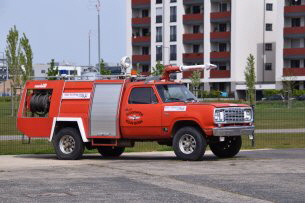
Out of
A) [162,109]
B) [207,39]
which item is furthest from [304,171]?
[207,39]

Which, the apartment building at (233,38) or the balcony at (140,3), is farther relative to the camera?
the balcony at (140,3)

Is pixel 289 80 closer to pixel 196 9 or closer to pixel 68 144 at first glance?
pixel 196 9

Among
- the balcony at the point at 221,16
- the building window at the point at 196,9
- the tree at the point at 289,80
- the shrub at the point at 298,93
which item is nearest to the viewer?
the tree at the point at 289,80

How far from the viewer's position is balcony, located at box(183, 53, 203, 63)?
94938 millimetres

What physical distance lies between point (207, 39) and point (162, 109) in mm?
76032

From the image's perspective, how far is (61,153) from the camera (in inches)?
763

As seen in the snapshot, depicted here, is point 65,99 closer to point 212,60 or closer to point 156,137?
point 156,137

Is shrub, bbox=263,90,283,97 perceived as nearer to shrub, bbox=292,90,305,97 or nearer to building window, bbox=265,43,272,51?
shrub, bbox=292,90,305,97

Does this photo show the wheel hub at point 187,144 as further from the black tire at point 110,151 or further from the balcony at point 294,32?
the balcony at point 294,32

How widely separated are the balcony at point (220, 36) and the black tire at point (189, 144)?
2977 inches

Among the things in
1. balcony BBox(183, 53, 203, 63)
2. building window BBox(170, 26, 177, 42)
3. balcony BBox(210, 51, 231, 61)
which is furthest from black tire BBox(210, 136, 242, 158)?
building window BBox(170, 26, 177, 42)

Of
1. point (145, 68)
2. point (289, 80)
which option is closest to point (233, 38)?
point (289, 80)

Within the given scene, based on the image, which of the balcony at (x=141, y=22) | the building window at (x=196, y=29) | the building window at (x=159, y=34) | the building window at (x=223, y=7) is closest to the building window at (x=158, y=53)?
the building window at (x=159, y=34)

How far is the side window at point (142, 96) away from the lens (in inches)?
738
